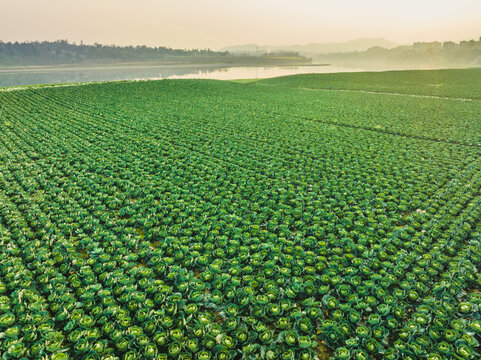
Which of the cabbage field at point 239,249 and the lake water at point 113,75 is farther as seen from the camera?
the lake water at point 113,75

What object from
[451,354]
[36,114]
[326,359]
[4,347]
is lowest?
[326,359]

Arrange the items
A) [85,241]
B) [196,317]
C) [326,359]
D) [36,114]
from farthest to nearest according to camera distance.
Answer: [36,114] < [85,241] < [196,317] < [326,359]

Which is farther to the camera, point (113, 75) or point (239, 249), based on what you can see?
point (113, 75)

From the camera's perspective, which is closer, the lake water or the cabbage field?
the cabbage field

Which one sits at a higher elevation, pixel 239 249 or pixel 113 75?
pixel 113 75

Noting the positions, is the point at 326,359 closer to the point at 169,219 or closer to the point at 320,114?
the point at 169,219

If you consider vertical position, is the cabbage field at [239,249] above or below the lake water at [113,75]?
below

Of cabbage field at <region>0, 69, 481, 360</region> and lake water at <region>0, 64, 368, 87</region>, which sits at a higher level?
lake water at <region>0, 64, 368, 87</region>

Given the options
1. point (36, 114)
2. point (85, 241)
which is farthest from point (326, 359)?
point (36, 114)
